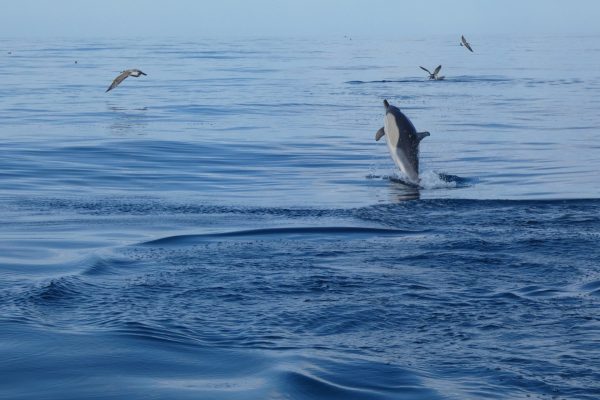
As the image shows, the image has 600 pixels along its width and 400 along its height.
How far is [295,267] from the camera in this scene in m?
9.40

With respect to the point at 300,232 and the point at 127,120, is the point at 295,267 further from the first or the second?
the point at 127,120

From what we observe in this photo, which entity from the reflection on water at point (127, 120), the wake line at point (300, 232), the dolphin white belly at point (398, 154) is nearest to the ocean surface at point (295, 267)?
the wake line at point (300, 232)

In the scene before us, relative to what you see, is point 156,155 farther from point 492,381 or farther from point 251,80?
point 251,80

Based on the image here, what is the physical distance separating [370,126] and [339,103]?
822 centimetres

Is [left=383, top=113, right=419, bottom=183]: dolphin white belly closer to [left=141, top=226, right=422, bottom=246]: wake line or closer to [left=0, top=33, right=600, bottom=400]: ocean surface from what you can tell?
[left=0, top=33, right=600, bottom=400]: ocean surface

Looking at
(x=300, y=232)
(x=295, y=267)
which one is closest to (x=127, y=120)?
(x=300, y=232)

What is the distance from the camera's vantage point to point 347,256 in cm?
995

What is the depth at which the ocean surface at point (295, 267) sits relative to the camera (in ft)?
20.9

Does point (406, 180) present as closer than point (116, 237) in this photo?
No

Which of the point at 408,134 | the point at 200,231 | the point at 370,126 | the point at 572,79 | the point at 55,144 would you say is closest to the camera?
the point at 200,231

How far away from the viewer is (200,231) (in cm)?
1149

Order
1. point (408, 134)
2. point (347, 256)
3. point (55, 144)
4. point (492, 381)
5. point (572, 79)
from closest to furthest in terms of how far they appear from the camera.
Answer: point (492, 381) < point (347, 256) < point (408, 134) < point (55, 144) < point (572, 79)

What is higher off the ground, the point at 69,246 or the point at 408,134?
the point at 408,134

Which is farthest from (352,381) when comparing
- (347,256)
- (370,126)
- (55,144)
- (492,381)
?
(370,126)
